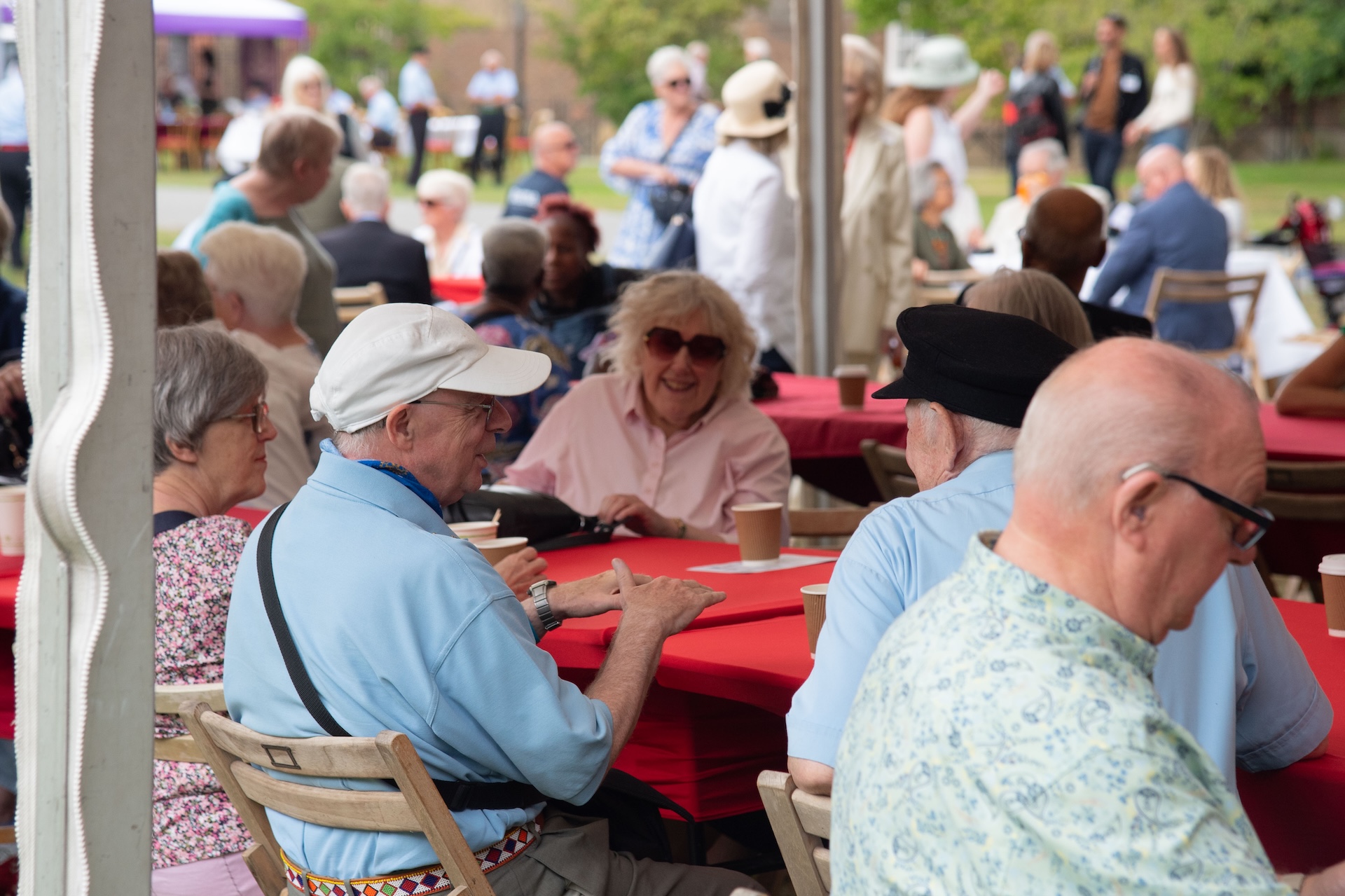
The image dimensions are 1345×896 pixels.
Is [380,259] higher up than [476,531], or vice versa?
[380,259]

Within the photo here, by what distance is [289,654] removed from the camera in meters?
1.93

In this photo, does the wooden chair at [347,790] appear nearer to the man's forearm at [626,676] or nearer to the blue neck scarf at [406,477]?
the man's forearm at [626,676]

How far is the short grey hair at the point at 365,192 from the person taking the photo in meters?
8.16

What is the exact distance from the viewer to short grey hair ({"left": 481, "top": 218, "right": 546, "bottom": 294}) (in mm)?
5430

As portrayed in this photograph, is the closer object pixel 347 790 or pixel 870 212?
pixel 347 790

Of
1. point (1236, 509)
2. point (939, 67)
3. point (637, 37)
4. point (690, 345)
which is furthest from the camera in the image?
point (637, 37)

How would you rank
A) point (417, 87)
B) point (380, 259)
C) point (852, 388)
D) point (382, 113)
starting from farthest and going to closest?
point (382, 113)
point (417, 87)
point (380, 259)
point (852, 388)

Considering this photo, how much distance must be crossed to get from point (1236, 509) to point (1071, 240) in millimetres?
3282

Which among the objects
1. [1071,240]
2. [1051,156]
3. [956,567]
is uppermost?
[1051,156]

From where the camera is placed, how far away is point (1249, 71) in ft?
98.0

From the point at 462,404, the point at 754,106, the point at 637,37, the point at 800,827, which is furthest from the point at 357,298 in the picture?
the point at 637,37

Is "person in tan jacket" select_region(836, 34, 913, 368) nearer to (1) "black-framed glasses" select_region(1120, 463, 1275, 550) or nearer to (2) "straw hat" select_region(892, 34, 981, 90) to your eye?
(2) "straw hat" select_region(892, 34, 981, 90)

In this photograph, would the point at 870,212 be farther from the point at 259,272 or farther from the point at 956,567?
the point at 956,567

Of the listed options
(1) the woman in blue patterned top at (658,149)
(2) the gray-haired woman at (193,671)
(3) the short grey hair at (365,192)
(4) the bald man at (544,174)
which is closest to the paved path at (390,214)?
(4) the bald man at (544,174)
